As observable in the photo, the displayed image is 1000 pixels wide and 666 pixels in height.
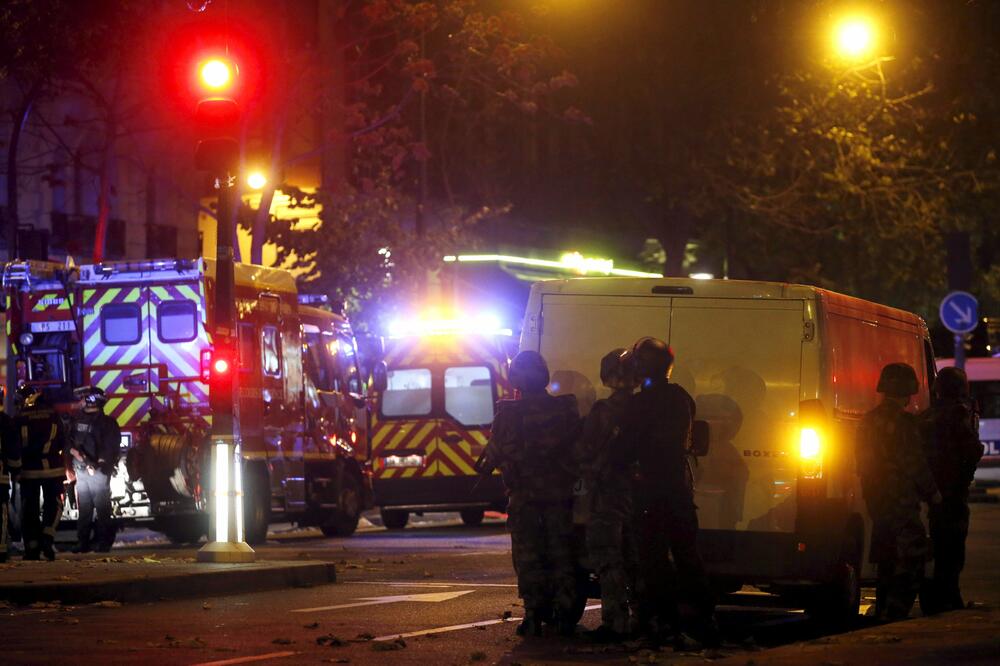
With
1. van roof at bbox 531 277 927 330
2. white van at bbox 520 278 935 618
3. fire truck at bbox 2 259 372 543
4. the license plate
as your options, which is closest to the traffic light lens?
van roof at bbox 531 277 927 330

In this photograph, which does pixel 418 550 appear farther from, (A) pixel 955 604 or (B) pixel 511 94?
(B) pixel 511 94

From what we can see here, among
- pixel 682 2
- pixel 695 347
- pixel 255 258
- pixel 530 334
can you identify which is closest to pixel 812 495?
pixel 695 347

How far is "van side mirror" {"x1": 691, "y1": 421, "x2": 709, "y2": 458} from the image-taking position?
11312 mm

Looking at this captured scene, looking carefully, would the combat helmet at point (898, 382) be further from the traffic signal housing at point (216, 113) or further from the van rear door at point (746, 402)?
the traffic signal housing at point (216, 113)

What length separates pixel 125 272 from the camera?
2180 centimetres

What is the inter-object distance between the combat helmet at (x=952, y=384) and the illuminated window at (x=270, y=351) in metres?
10.8

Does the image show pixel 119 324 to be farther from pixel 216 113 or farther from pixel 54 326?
pixel 216 113

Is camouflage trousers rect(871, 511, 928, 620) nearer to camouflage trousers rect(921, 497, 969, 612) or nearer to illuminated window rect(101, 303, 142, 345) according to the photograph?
camouflage trousers rect(921, 497, 969, 612)

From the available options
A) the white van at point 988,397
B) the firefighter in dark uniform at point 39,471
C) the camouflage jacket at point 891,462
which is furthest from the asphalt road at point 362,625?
the white van at point 988,397

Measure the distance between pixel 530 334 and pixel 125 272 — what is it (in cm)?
984

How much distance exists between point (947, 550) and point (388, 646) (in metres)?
4.10

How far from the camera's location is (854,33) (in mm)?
29719

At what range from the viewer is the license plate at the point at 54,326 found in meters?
21.9

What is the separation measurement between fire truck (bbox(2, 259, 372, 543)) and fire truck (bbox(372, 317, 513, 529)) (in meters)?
2.83
